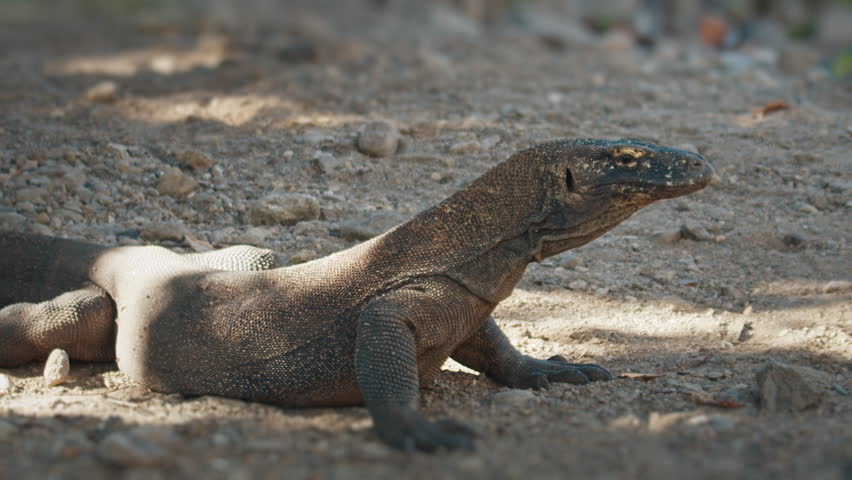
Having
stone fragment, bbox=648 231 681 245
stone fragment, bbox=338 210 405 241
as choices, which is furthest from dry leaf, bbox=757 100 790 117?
stone fragment, bbox=338 210 405 241

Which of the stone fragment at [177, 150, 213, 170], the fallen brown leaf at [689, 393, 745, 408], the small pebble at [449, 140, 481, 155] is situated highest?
the small pebble at [449, 140, 481, 155]

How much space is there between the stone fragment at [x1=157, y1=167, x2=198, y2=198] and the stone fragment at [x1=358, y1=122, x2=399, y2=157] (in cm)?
150

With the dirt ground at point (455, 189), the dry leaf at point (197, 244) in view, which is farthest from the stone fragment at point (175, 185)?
the dry leaf at point (197, 244)

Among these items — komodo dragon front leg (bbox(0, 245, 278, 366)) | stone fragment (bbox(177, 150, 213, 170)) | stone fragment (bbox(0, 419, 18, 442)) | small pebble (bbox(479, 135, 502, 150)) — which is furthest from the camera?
small pebble (bbox(479, 135, 502, 150))

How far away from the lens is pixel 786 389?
3992 mm

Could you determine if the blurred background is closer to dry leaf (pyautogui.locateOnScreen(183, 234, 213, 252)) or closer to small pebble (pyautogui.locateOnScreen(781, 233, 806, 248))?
small pebble (pyautogui.locateOnScreen(781, 233, 806, 248))

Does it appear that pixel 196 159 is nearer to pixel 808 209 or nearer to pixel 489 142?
pixel 489 142

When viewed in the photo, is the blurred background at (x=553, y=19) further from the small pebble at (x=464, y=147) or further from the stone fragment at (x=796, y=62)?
the small pebble at (x=464, y=147)

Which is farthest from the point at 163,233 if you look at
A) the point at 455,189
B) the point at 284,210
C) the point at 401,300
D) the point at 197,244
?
the point at 401,300

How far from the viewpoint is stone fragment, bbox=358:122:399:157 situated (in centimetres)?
761

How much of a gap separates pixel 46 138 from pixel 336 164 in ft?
8.51

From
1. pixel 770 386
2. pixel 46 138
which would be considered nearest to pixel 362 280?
pixel 770 386

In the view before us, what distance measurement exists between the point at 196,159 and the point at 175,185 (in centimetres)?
47

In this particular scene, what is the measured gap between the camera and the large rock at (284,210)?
21.7 feet
